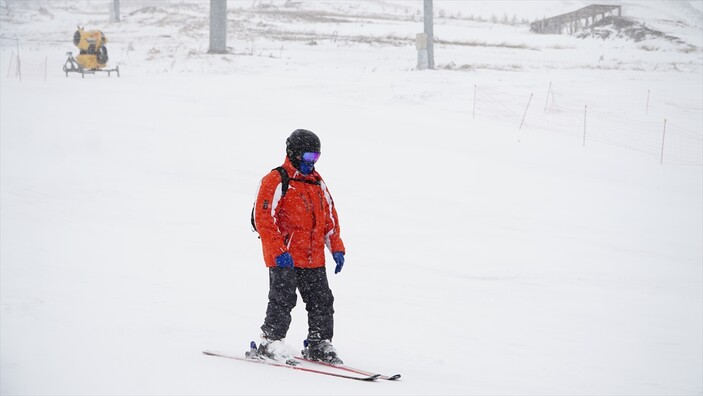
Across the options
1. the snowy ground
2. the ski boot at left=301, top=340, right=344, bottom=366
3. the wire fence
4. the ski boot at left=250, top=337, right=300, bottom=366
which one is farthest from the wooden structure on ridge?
the ski boot at left=250, top=337, right=300, bottom=366

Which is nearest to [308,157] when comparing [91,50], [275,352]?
[275,352]

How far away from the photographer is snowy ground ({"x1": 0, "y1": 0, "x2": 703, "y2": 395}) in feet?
19.9

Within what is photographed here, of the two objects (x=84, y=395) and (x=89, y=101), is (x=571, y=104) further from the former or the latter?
(x=84, y=395)

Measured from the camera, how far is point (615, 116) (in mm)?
21188

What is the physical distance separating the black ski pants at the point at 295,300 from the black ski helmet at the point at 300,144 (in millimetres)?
838

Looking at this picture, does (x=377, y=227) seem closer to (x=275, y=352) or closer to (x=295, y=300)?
(x=295, y=300)

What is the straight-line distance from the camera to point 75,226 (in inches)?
394

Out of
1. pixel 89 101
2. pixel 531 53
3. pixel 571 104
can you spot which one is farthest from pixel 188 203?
pixel 531 53

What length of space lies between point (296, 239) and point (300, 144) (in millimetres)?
688

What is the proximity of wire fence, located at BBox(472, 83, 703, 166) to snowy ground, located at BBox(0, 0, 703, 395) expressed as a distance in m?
0.12

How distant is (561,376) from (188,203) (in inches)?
283

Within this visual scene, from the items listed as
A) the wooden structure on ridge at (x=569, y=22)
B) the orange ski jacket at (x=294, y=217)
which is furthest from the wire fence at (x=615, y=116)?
the wooden structure on ridge at (x=569, y=22)

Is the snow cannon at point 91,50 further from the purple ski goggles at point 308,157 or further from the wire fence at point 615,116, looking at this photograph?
the purple ski goggles at point 308,157

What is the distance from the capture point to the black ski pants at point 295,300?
5195 mm
